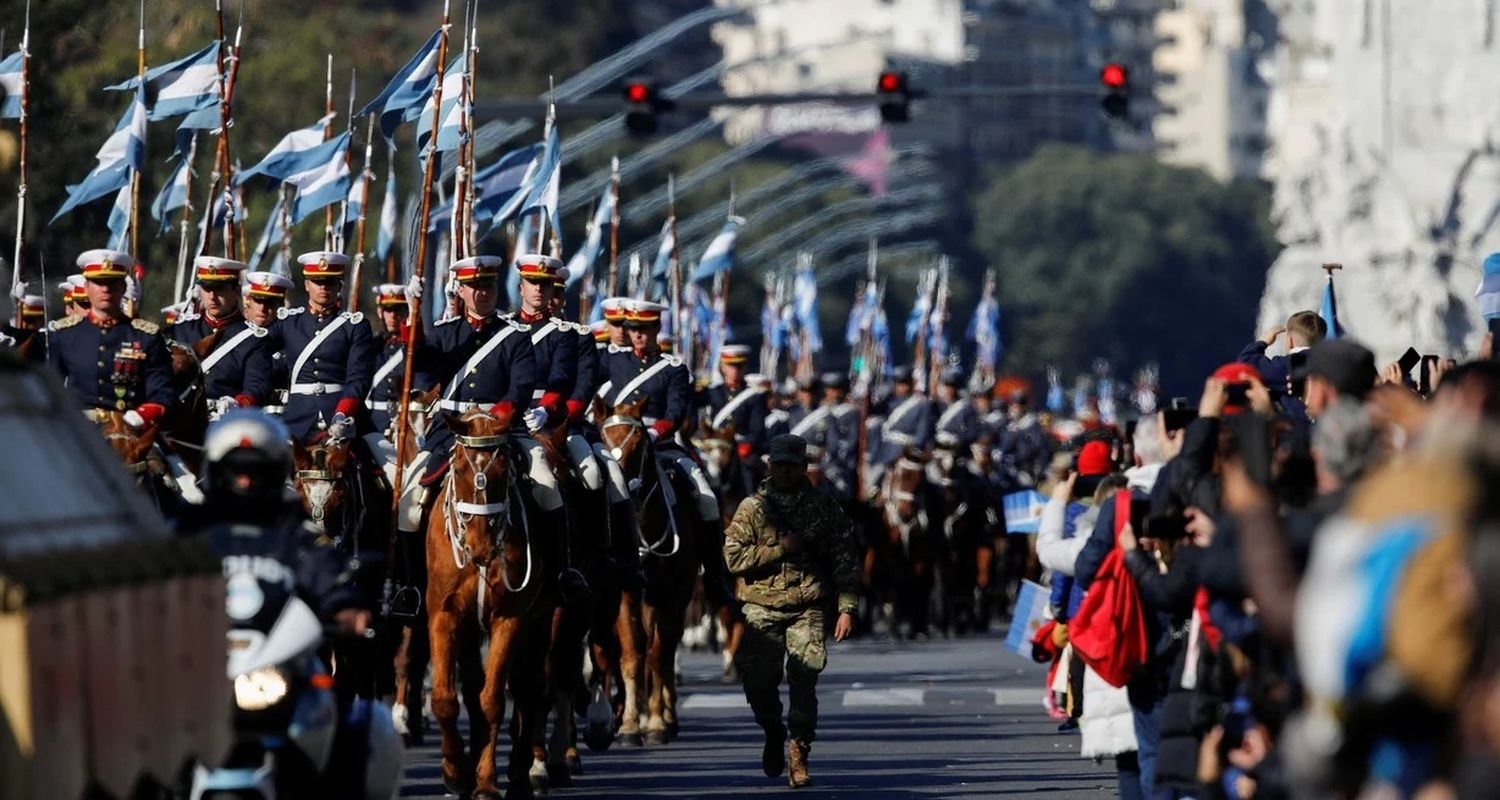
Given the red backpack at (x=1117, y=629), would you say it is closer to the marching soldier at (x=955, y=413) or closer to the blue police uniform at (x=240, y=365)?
the blue police uniform at (x=240, y=365)

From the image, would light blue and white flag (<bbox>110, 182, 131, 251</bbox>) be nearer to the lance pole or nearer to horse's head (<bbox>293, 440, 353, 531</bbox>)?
the lance pole

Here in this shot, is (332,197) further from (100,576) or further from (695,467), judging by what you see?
(100,576)

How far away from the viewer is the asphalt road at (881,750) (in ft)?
62.5

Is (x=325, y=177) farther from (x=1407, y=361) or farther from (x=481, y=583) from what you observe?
(x=1407, y=361)

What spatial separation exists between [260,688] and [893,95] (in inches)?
898

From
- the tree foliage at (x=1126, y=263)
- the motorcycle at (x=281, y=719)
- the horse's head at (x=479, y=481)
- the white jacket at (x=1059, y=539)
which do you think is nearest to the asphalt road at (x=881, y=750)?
the horse's head at (x=479, y=481)

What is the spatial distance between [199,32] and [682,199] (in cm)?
3949

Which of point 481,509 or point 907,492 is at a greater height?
point 481,509

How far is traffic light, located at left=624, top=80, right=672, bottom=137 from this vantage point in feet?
109

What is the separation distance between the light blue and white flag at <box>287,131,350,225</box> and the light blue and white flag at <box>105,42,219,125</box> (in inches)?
29.3

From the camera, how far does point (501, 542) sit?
1750 cm

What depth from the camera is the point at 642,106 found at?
108 feet

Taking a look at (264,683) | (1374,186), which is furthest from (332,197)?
(1374,186)

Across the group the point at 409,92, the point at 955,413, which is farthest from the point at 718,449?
the point at 955,413
